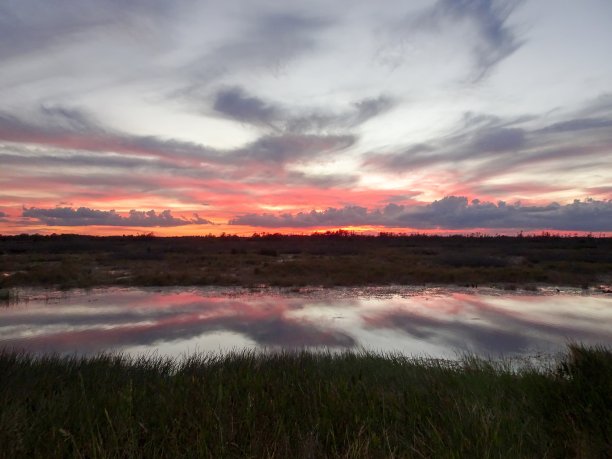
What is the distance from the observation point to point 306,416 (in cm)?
521

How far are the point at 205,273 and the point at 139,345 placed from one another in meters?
16.8

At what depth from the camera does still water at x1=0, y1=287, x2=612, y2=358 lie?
11781 millimetres

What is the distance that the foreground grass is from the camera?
4203mm

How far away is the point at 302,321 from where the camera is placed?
14.8m

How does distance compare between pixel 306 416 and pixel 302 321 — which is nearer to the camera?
pixel 306 416

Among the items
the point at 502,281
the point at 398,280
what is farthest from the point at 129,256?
the point at 502,281

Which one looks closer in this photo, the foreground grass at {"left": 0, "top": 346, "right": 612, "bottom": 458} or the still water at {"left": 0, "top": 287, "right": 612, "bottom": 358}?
the foreground grass at {"left": 0, "top": 346, "right": 612, "bottom": 458}

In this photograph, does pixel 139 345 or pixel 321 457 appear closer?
pixel 321 457

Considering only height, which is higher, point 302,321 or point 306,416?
point 306,416

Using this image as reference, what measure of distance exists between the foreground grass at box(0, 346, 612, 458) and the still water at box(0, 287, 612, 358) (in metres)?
4.28

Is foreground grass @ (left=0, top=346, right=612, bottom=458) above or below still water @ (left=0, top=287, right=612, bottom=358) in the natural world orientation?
above

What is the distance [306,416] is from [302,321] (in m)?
9.61

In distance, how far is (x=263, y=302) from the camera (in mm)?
18812

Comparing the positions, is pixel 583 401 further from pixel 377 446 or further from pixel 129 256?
pixel 129 256
